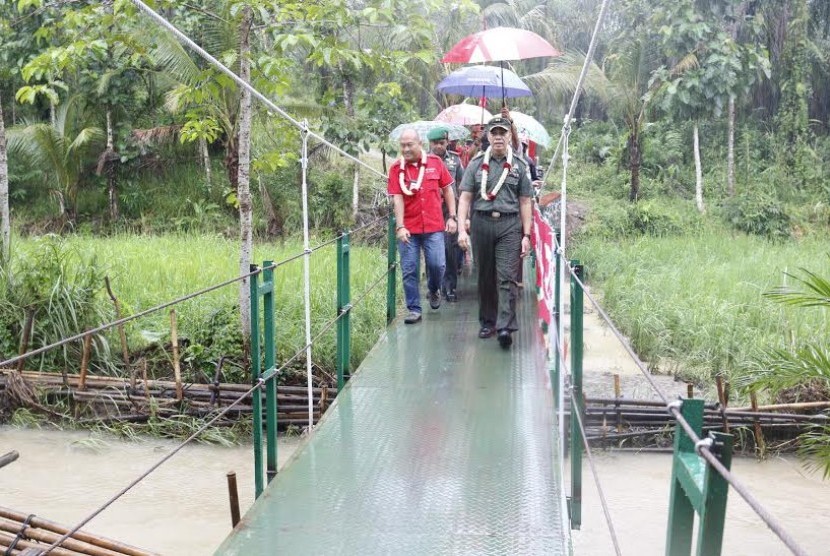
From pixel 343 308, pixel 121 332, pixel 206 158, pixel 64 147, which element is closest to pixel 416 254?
pixel 343 308

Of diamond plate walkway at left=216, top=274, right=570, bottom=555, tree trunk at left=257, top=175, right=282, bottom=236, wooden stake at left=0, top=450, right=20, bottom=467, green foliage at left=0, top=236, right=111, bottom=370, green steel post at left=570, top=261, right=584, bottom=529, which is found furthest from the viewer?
tree trunk at left=257, top=175, right=282, bottom=236

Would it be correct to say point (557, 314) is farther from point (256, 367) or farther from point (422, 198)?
point (422, 198)

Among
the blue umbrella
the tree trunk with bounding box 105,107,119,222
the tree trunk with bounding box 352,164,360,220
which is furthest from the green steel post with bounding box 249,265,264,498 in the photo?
the tree trunk with bounding box 105,107,119,222

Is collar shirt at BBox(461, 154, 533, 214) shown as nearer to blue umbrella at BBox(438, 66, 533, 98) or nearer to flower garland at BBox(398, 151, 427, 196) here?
flower garland at BBox(398, 151, 427, 196)

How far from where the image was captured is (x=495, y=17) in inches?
703

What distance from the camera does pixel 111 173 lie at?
15414 millimetres

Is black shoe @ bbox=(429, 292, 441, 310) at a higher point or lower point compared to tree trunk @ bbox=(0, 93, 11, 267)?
lower

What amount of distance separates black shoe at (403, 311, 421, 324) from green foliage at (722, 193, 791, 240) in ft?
33.7

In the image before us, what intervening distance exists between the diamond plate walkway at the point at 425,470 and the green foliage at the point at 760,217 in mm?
10955

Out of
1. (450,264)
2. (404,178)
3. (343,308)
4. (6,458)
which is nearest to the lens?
(6,458)

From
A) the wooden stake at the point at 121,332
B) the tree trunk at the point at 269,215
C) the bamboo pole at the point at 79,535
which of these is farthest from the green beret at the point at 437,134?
the tree trunk at the point at 269,215

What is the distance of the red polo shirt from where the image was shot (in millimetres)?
5672

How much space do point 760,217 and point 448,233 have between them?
32.2ft

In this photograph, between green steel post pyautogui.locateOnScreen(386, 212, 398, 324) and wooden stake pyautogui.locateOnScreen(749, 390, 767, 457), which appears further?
wooden stake pyautogui.locateOnScreen(749, 390, 767, 457)
